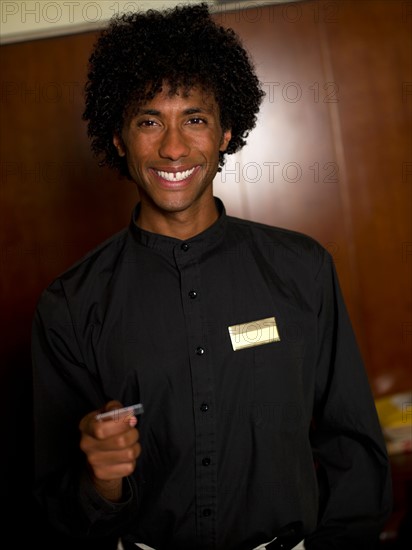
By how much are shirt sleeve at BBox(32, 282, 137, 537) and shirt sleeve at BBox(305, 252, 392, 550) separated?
520mm

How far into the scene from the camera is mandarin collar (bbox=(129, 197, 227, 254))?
164 cm

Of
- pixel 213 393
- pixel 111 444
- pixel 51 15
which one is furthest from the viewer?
pixel 51 15

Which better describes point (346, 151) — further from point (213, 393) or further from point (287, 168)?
point (213, 393)

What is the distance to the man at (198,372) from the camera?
4.90 ft

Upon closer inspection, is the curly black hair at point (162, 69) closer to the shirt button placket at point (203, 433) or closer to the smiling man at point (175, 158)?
the smiling man at point (175, 158)

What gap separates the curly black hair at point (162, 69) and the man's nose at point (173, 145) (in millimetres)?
126

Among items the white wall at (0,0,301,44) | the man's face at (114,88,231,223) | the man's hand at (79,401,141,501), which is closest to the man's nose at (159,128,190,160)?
the man's face at (114,88,231,223)

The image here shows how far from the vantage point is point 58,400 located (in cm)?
158

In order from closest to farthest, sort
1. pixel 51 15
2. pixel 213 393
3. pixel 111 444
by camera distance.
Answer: pixel 111 444, pixel 213 393, pixel 51 15

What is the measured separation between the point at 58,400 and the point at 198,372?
0.33 m

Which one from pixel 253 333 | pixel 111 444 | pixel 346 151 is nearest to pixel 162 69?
pixel 253 333

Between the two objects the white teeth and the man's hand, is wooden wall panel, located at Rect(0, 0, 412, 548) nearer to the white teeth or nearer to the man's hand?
the white teeth

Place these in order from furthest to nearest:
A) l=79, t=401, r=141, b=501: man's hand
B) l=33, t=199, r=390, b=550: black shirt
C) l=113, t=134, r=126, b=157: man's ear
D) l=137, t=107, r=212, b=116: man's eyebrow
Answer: l=113, t=134, r=126, b=157: man's ear
l=137, t=107, r=212, b=116: man's eyebrow
l=33, t=199, r=390, b=550: black shirt
l=79, t=401, r=141, b=501: man's hand

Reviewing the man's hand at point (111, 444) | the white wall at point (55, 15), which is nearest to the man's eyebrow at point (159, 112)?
the man's hand at point (111, 444)
